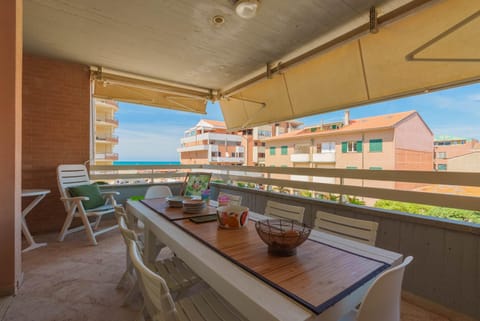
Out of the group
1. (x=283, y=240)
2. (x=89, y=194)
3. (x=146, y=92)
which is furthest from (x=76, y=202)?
(x=283, y=240)

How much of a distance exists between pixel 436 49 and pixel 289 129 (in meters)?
10.1

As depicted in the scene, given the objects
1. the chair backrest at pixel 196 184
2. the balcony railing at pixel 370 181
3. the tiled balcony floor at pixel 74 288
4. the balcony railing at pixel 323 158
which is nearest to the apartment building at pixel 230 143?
the balcony railing at pixel 323 158

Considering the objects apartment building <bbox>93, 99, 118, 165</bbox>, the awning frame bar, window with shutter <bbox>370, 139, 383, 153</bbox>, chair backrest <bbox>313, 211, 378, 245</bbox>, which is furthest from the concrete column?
apartment building <bbox>93, 99, 118, 165</bbox>

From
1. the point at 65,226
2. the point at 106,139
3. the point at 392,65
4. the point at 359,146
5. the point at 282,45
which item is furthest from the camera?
the point at 106,139

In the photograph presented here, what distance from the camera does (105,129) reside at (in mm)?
12977

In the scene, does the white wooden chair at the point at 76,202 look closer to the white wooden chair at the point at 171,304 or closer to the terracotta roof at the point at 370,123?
the white wooden chair at the point at 171,304

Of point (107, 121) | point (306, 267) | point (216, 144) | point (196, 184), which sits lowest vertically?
point (306, 267)

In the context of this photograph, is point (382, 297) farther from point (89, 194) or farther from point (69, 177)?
point (69, 177)

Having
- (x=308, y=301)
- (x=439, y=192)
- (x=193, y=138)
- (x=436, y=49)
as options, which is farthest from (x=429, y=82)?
(x=193, y=138)

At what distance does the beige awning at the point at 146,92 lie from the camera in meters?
3.88

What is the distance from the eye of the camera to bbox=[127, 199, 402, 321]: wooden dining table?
28.3 inches

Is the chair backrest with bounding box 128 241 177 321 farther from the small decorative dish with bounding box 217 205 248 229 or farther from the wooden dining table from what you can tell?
the small decorative dish with bounding box 217 205 248 229

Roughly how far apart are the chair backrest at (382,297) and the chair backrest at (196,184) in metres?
1.96

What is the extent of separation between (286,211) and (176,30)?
2360 mm
